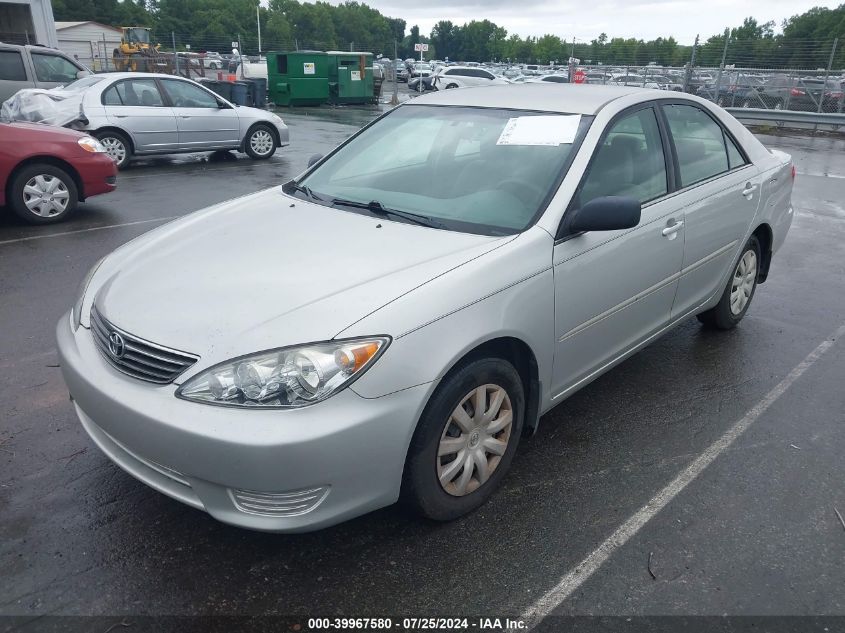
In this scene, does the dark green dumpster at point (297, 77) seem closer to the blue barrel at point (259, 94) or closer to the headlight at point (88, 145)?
the blue barrel at point (259, 94)

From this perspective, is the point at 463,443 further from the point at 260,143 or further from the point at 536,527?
the point at 260,143

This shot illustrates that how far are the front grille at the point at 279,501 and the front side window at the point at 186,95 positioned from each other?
10711 mm

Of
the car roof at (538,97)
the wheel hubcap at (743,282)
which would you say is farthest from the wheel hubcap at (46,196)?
the wheel hubcap at (743,282)

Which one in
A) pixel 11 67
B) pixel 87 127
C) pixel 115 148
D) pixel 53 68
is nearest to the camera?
pixel 87 127

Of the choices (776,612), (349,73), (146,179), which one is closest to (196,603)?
(776,612)

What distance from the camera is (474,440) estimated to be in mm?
2840

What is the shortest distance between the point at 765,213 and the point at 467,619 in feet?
12.2

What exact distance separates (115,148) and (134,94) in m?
0.93

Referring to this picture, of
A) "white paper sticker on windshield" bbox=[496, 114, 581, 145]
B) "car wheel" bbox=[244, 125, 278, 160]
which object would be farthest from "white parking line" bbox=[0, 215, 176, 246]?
"white paper sticker on windshield" bbox=[496, 114, 581, 145]

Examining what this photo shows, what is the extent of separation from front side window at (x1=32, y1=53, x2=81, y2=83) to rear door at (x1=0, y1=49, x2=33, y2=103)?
24 centimetres

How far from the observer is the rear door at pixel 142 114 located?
10.9 metres

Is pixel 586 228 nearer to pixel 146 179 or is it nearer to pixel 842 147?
pixel 146 179

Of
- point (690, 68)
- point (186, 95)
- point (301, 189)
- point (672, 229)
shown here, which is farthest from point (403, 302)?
point (690, 68)

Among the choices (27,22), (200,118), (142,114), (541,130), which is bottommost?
(200,118)
